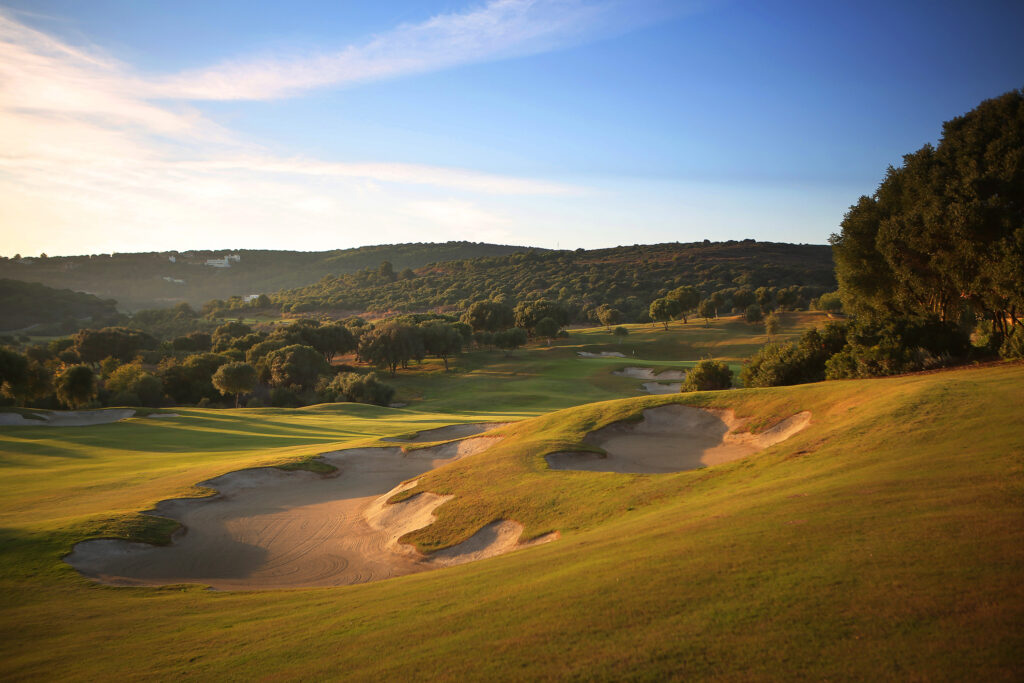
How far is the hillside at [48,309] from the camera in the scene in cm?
11638

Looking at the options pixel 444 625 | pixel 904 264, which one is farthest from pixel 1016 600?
pixel 904 264

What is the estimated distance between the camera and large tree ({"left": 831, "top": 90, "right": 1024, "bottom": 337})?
20.0 meters

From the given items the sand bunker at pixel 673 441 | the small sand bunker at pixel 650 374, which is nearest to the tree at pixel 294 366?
the small sand bunker at pixel 650 374

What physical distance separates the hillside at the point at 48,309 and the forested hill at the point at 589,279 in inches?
1540

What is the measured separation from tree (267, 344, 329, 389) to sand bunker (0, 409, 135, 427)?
23.1 meters

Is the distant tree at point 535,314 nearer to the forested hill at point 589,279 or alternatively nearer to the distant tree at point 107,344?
the forested hill at point 589,279

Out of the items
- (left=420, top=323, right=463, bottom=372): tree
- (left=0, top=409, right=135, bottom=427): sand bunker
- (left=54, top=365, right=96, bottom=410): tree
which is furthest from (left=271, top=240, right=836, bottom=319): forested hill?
(left=0, top=409, right=135, bottom=427): sand bunker

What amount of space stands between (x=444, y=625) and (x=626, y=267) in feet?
481

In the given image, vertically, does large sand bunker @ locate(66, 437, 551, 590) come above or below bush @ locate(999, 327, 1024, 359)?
below

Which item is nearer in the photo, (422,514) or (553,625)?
(553,625)

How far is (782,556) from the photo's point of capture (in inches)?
287

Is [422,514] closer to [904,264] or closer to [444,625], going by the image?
[444,625]

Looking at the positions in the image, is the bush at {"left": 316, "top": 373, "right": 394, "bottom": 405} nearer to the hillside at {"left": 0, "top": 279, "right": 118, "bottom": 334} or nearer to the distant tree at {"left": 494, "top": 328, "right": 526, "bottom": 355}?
the distant tree at {"left": 494, "top": 328, "right": 526, "bottom": 355}

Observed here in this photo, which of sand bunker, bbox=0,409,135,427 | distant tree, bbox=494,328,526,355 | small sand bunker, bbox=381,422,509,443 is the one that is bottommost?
small sand bunker, bbox=381,422,509,443
